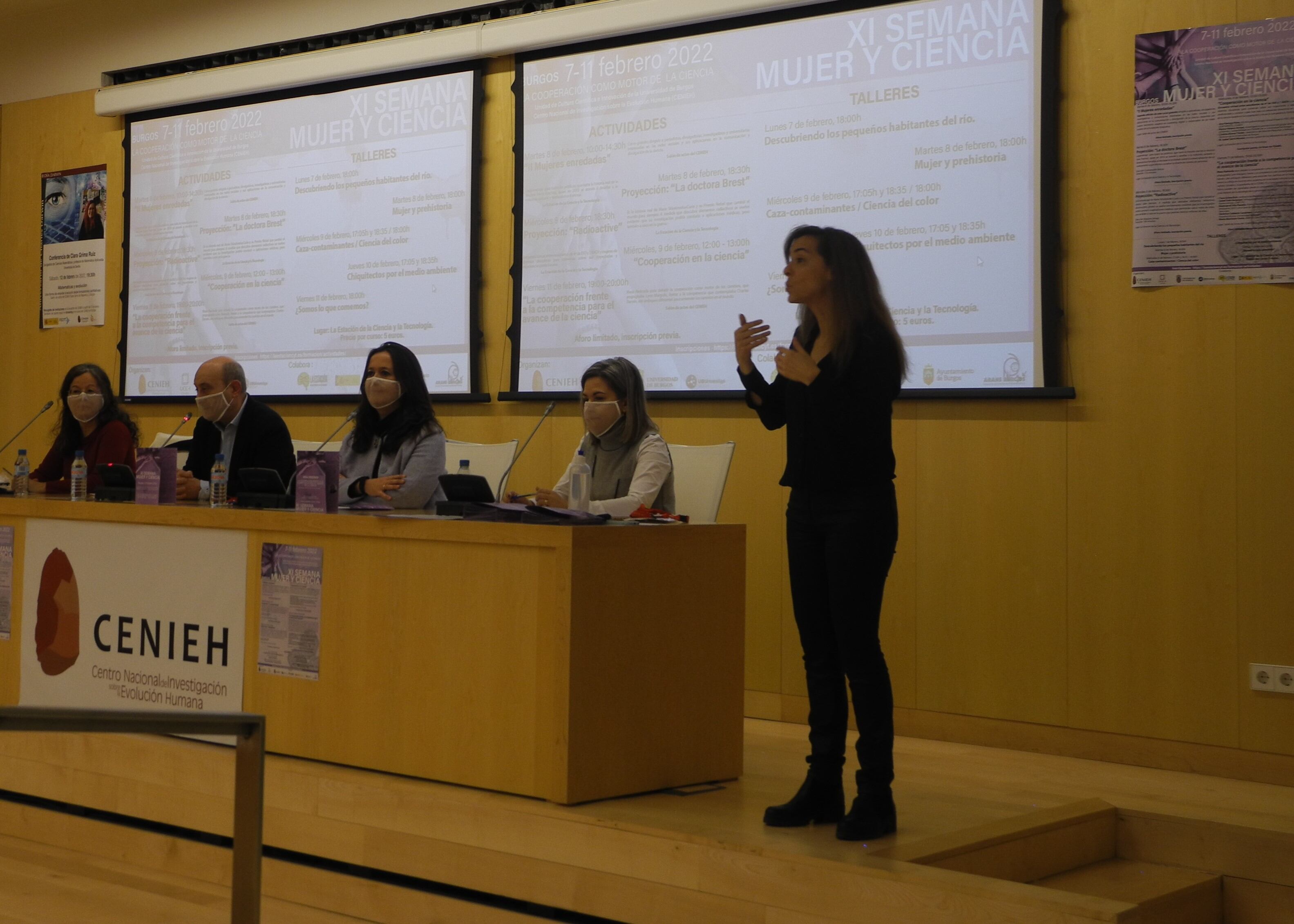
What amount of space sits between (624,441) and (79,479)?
1.51m

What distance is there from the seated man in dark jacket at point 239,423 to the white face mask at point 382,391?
1.14ft

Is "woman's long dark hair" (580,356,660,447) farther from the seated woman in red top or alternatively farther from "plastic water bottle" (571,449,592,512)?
the seated woman in red top

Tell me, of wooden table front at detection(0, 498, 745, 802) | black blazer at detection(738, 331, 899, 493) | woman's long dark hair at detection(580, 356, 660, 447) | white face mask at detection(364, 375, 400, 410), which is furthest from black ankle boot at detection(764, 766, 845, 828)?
white face mask at detection(364, 375, 400, 410)

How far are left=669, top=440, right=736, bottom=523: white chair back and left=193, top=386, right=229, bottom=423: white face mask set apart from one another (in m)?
1.34

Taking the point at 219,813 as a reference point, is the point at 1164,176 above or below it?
above

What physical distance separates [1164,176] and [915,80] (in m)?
0.80

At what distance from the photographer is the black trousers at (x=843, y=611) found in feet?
8.12

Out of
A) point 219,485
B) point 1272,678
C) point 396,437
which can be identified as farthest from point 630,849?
point 1272,678

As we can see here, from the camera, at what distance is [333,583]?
2.96m

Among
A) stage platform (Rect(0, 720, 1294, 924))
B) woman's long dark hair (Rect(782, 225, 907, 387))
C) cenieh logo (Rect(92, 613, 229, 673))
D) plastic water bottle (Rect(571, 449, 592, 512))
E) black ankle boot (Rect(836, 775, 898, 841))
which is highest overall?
Result: woman's long dark hair (Rect(782, 225, 907, 387))

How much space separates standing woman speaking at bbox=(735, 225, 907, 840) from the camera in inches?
97.2

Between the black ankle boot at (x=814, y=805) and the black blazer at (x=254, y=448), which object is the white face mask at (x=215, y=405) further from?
the black ankle boot at (x=814, y=805)

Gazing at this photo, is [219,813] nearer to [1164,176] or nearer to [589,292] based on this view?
[589,292]

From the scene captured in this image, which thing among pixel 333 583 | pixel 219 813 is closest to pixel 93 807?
pixel 219 813
